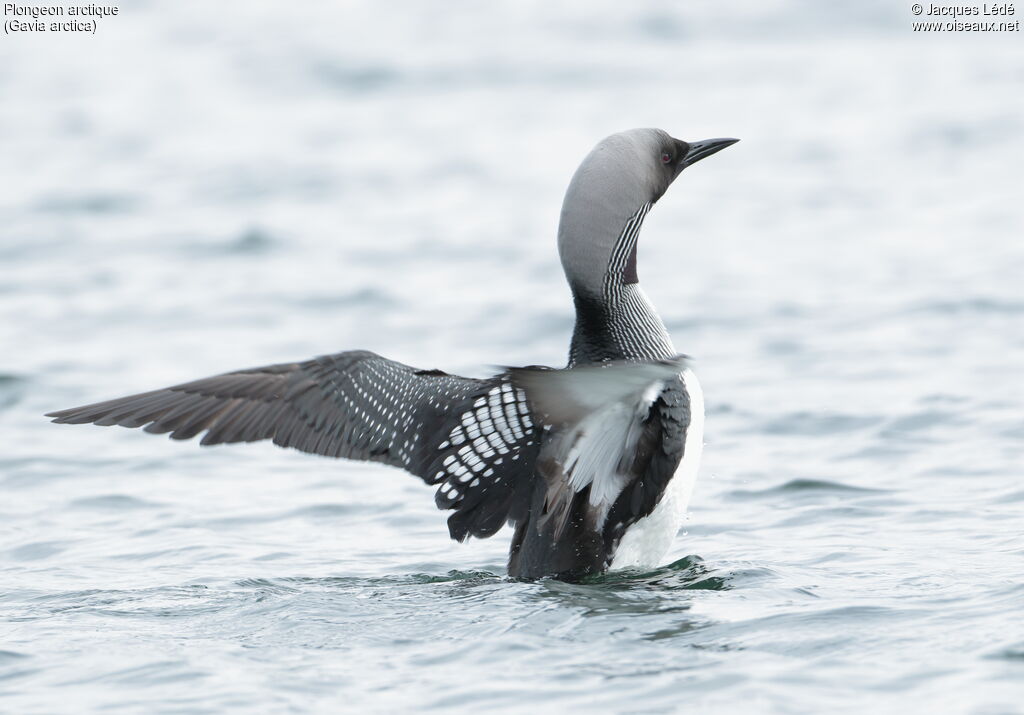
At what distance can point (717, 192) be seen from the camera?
35.6 feet

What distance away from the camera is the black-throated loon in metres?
4.32

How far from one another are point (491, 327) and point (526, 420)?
3.80 metres

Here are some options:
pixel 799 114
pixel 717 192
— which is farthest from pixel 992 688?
pixel 799 114

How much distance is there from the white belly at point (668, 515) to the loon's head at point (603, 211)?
0.40m

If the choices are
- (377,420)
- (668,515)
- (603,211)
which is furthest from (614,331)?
(377,420)

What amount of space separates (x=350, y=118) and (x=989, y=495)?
822 centimetres

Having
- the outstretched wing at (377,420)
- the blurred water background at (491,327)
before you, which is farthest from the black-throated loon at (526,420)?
the blurred water background at (491,327)

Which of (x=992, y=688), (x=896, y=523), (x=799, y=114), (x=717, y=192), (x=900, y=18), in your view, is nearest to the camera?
(x=992, y=688)

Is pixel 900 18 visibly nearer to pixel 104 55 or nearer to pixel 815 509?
pixel 104 55

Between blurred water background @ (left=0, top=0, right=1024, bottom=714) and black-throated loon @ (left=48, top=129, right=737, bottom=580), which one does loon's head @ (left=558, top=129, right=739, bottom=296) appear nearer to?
black-throated loon @ (left=48, top=129, right=737, bottom=580)

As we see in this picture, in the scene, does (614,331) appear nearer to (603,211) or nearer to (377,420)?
(603,211)

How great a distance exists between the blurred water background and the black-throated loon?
193 millimetres

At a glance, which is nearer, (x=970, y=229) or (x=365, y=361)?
(x=365, y=361)

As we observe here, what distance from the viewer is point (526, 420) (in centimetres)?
434
